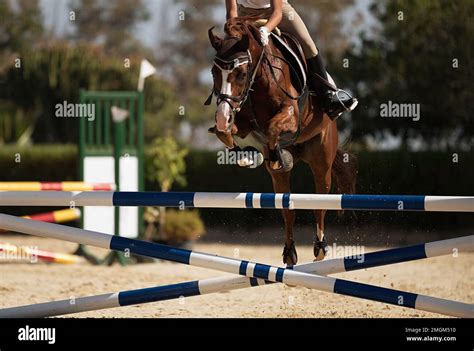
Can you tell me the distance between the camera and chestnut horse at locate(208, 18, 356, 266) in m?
5.09

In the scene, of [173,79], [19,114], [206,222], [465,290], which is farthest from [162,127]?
[465,290]

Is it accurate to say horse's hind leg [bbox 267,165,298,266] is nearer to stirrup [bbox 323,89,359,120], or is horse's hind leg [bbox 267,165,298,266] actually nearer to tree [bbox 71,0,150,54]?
stirrup [bbox 323,89,359,120]

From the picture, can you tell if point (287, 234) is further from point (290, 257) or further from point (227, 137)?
point (227, 137)

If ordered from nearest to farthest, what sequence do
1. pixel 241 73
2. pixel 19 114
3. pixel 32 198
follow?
1. pixel 32 198
2. pixel 241 73
3. pixel 19 114

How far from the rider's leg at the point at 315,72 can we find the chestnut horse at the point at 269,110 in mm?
87

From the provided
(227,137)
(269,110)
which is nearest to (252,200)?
(227,137)

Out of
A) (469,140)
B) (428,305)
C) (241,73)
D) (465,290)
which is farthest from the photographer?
(469,140)

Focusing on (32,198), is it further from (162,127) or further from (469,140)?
(162,127)

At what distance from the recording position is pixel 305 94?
19.0 feet

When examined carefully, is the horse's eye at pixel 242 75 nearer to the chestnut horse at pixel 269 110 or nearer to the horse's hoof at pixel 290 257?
the chestnut horse at pixel 269 110

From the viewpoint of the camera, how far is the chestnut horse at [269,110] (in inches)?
201

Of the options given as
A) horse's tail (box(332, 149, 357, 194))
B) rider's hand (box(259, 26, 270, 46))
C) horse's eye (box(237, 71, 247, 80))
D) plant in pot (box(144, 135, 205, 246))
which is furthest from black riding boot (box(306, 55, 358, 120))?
plant in pot (box(144, 135, 205, 246))

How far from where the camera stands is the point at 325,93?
6035 mm
